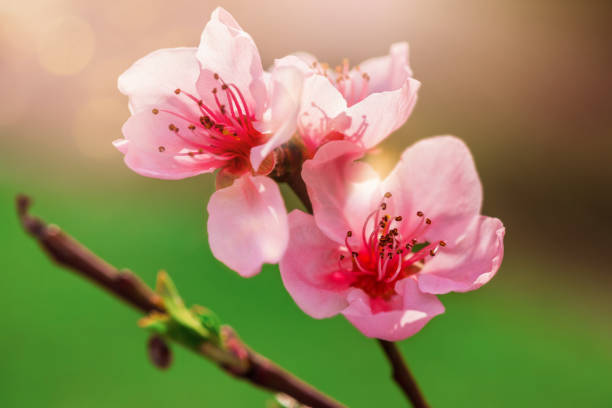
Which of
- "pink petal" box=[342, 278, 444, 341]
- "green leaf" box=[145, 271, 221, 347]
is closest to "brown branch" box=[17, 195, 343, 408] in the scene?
"green leaf" box=[145, 271, 221, 347]

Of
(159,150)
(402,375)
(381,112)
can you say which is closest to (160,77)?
(159,150)

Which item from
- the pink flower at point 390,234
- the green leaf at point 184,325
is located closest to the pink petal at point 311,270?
the pink flower at point 390,234

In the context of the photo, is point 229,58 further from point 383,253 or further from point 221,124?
point 383,253

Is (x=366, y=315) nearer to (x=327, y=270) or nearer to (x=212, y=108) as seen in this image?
(x=327, y=270)

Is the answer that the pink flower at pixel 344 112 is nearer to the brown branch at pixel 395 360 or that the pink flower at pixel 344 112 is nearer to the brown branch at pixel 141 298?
Answer: the brown branch at pixel 395 360

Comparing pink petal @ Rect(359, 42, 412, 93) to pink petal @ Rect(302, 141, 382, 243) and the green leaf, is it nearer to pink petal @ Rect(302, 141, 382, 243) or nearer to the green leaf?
pink petal @ Rect(302, 141, 382, 243)

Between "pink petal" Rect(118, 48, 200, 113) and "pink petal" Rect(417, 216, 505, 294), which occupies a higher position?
"pink petal" Rect(118, 48, 200, 113)
